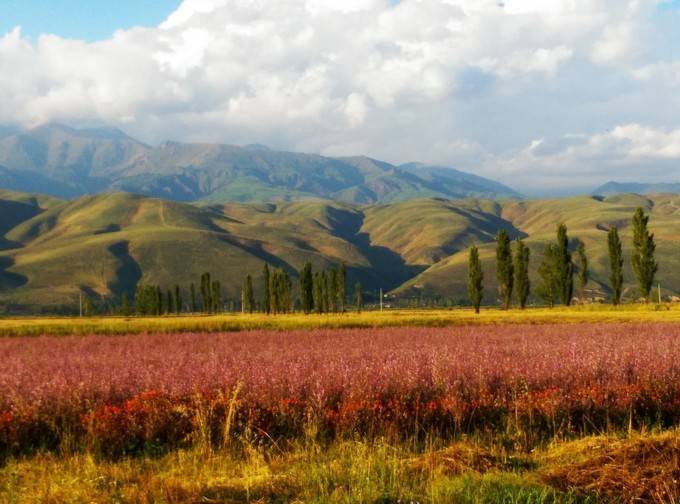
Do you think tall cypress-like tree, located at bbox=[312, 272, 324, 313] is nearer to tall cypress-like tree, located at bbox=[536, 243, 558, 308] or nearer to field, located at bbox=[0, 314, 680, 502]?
tall cypress-like tree, located at bbox=[536, 243, 558, 308]

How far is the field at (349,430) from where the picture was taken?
677 cm

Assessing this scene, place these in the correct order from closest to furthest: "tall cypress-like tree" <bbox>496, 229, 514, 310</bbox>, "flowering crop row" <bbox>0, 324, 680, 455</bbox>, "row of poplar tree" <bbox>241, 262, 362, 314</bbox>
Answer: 1. "flowering crop row" <bbox>0, 324, 680, 455</bbox>
2. "tall cypress-like tree" <bbox>496, 229, 514, 310</bbox>
3. "row of poplar tree" <bbox>241, 262, 362, 314</bbox>

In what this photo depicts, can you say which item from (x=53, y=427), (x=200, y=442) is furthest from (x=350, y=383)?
(x=53, y=427)

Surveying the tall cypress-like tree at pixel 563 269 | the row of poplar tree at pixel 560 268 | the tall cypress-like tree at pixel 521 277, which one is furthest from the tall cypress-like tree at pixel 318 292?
the tall cypress-like tree at pixel 563 269

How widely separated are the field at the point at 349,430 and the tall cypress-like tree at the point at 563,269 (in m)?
95.6

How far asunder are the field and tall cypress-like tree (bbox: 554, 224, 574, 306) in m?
95.6

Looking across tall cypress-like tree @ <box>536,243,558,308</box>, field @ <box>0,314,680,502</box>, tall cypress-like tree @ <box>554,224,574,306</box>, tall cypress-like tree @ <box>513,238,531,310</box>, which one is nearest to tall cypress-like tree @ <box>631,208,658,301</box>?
tall cypress-like tree @ <box>554,224,574,306</box>

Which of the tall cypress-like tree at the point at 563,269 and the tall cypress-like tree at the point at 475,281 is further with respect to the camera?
the tall cypress-like tree at the point at 475,281

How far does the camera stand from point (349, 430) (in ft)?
31.3

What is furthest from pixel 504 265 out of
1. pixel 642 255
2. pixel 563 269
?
pixel 642 255

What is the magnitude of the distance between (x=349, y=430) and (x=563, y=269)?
338 ft

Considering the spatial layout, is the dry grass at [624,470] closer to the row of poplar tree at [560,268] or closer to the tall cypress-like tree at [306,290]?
the row of poplar tree at [560,268]

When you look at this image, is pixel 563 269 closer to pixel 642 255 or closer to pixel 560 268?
pixel 560 268

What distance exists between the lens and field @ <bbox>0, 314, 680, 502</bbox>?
267 inches
